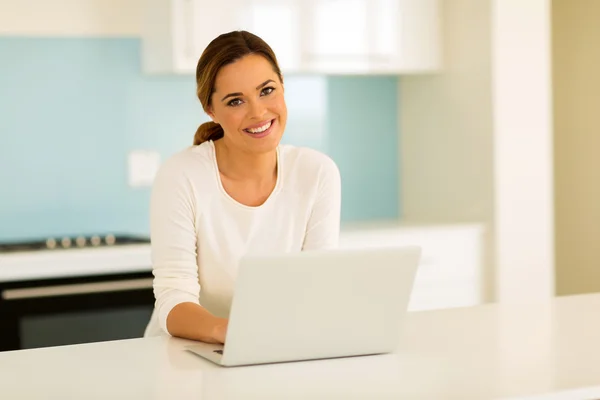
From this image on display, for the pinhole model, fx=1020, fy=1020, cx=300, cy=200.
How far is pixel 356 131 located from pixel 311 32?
694mm

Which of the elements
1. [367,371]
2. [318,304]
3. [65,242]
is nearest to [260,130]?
[318,304]

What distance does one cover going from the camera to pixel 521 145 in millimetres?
4234

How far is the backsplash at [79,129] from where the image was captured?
3967 millimetres

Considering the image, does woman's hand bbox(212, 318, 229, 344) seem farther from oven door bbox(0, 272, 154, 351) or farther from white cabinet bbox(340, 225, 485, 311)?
white cabinet bbox(340, 225, 485, 311)

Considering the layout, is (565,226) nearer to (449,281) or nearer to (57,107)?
(449,281)

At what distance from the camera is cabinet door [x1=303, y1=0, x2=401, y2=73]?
4.15m

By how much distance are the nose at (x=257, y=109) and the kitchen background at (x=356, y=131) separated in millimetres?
1357

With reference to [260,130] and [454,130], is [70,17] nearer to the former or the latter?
[454,130]

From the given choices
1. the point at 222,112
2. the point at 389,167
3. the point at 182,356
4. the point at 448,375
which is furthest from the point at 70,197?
the point at 448,375

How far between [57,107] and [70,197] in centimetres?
36

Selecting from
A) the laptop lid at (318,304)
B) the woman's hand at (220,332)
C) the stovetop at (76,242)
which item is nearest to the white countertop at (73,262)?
the stovetop at (76,242)

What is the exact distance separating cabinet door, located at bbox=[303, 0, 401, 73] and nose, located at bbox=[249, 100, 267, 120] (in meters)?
1.78

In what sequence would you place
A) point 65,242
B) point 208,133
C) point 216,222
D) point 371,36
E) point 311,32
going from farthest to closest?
point 371,36
point 311,32
point 65,242
point 208,133
point 216,222

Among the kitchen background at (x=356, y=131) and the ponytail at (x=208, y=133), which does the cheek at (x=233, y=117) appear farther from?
the kitchen background at (x=356, y=131)
